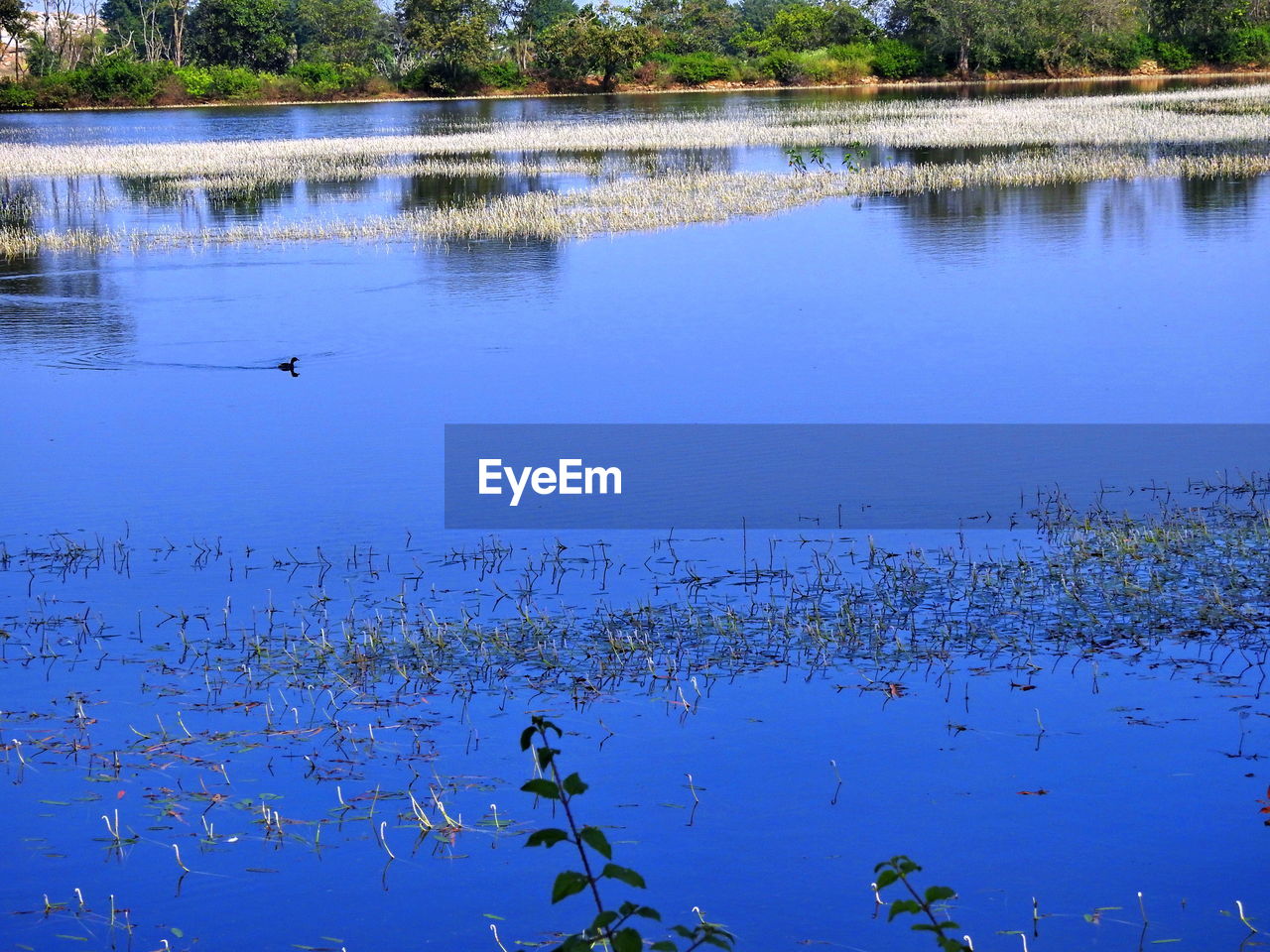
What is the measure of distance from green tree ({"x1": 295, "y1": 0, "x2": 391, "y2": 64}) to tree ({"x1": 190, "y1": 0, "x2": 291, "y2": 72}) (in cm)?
261

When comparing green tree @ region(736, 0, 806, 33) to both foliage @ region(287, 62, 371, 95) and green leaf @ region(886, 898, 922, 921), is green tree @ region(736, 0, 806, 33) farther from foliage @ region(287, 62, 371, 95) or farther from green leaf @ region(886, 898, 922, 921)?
green leaf @ region(886, 898, 922, 921)

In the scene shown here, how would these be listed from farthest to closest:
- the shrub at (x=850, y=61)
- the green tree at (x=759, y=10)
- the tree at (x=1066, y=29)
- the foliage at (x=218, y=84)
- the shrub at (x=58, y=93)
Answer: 1. the green tree at (x=759, y=10)
2. the foliage at (x=218, y=84)
3. the shrub at (x=850, y=61)
4. the shrub at (x=58, y=93)
5. the tree at (x=1066, y=29)

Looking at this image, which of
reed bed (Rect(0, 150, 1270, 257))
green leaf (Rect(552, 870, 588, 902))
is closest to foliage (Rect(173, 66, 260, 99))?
reed bed (Rect(0, 150, 1270, 257))

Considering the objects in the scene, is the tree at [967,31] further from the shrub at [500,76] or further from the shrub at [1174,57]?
the shrub at [500,76]

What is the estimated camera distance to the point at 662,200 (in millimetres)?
24703

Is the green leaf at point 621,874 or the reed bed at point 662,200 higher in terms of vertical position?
the reed bed at point 662,200

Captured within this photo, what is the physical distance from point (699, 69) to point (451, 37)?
14.2m

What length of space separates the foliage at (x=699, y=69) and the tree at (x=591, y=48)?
224cm

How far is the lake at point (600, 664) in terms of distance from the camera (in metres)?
4.75

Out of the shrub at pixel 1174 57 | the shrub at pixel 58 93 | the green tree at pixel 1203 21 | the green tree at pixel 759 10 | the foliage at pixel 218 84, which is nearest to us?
the green tree at pixel 1203 21

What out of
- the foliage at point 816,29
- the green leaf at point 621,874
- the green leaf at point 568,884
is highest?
the foliage at point 816,29

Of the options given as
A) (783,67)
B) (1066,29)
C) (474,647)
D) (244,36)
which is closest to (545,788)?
(474,647)

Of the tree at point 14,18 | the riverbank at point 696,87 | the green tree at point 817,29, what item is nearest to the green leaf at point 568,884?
the riverbank at point 696,87

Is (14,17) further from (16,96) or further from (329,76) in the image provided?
(329,76)
